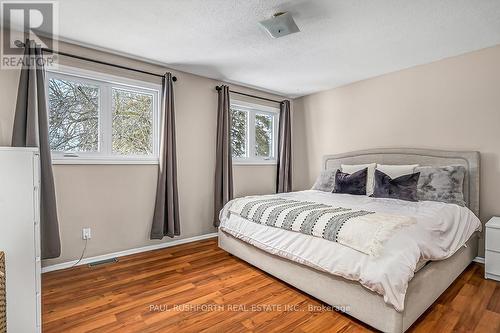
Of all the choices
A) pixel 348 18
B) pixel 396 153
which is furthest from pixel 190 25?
pixel 396 153

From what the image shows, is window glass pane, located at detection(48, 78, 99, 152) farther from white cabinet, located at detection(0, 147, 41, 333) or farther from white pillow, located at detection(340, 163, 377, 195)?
white pillow, located at detection(340, 163, 377, 195)

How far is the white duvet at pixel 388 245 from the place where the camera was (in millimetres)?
1569

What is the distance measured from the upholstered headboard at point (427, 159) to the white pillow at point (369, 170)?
0.80ft

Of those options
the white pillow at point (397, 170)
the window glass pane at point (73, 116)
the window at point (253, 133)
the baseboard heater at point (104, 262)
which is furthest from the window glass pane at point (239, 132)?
the baseboard heater at point (104, 262)

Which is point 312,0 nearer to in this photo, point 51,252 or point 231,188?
point 231,188

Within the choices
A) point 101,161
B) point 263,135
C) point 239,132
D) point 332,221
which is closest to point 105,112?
point 101,161

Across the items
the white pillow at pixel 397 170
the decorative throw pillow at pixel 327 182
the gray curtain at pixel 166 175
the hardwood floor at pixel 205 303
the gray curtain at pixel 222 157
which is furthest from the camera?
the gray curtain at pixel 222 157

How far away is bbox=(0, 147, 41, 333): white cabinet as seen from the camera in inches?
59.3

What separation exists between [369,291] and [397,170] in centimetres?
196

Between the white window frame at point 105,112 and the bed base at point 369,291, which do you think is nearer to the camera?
the bed base at point 369,291

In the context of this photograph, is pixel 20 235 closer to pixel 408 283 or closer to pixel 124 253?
pixel 124 253

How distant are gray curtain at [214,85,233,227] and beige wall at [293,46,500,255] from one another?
168cm

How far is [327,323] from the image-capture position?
5.85 feet

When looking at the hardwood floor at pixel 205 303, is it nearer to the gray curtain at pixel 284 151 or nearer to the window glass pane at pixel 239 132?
the window glass pane at pixel 239 132
